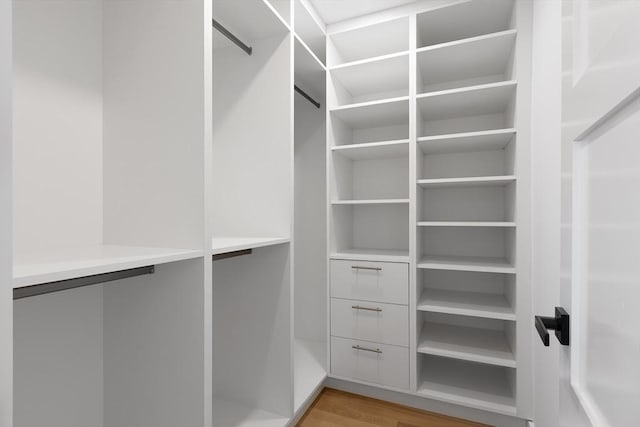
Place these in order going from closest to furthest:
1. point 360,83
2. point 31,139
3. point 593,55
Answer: point 593,55 < point 31,139 < point 360,83

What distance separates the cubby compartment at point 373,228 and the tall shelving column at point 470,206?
174mm

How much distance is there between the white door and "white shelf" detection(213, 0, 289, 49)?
3.68 feet

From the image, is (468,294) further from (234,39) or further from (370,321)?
(234,39)

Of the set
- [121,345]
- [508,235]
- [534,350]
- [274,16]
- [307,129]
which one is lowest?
[534,350]

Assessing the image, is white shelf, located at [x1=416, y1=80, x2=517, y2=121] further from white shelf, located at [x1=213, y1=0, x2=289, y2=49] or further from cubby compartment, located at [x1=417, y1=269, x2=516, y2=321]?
cubby compartment, located at [x1=417, y1=269, x2=516, y2=321]

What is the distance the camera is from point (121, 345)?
1.09 m

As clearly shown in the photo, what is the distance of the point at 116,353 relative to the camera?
1099 mm

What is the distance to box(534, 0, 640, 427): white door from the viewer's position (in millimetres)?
368

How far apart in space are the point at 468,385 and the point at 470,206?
1095 mm

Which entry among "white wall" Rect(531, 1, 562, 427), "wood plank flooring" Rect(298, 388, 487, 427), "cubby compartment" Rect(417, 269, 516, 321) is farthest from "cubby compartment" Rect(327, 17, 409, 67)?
"wood plank flooring" Rect(298, 388, 487, 427)

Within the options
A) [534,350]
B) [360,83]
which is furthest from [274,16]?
[534,350]

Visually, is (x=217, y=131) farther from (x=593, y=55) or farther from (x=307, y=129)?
(x=593, y=55)

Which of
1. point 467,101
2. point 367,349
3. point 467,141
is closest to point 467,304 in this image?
point 367,349

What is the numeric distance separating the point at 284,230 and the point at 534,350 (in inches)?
53.6
